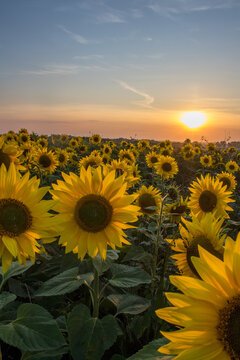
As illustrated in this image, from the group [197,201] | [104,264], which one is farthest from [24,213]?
[197,201]

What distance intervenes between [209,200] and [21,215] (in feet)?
10.6

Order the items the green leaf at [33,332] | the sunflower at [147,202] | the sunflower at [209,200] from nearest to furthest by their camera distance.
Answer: the green leaf at [33,332] → the sunflower at [209,200] → the sunflower at [147,202]

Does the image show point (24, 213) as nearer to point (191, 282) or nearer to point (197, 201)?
point (191, 282)

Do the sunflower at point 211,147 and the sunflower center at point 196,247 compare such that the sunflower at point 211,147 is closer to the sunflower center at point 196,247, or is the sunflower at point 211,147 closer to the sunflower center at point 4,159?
the sunflower center at point 4,159

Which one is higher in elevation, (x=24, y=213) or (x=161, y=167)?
(x=161, y=167)

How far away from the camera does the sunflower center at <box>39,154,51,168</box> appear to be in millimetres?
8016

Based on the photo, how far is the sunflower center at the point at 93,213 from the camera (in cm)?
239

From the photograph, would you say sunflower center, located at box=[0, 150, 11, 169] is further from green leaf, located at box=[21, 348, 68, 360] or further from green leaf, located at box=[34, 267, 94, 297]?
green leaf, located at box=[21, 348, 68, 360]

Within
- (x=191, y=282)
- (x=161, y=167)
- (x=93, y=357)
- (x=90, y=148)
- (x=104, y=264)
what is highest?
(x=90, y=148)

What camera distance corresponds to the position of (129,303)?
250cm

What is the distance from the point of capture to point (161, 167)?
9414 millimetres

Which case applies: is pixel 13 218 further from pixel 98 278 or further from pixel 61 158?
pixel 61 158

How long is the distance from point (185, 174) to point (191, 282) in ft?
49.5

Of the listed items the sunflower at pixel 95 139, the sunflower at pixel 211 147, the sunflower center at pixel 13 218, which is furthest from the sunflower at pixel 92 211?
the sunflower at pixel 211 147
